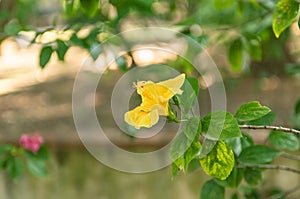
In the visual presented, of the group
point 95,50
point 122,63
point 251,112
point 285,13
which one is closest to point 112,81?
point 122,63

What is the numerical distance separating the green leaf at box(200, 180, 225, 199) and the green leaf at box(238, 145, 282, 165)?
7cm

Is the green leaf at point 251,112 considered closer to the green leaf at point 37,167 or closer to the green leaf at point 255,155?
the green leaf at point 255,155

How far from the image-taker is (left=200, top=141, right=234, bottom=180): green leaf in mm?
825

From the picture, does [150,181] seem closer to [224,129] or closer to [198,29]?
[198,29]

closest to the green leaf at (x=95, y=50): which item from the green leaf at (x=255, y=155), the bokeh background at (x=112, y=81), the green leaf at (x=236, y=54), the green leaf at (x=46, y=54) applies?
the bokeh background at (x=112, y=81)

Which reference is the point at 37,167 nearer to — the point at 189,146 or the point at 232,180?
the point at 232,180

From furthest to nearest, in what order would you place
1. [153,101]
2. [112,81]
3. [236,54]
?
[112,81] → [236,54] → [153,101]

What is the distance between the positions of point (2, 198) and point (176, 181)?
2.18 feet

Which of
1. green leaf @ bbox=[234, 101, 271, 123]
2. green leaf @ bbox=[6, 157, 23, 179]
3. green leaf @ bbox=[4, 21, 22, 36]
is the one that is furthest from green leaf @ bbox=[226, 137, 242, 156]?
green leaf @ bbox=[6, 157, 23, 179]

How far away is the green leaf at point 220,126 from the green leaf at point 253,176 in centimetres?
45

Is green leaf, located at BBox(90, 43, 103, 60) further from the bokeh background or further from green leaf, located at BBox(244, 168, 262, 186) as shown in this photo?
green leaf, located at BBox(244, 168, 262, 186)

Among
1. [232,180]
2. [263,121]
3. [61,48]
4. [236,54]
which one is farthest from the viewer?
[236,54]

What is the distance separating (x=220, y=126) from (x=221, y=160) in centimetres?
5

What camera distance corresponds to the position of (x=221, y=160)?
0.83m
